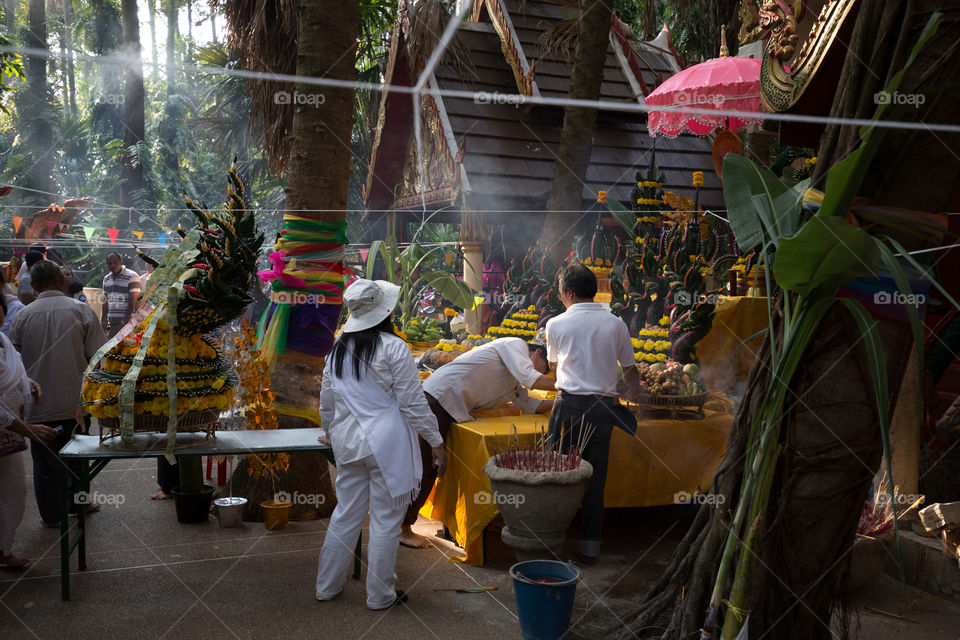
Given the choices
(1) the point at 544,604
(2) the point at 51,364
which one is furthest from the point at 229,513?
(1) the point at 544,604

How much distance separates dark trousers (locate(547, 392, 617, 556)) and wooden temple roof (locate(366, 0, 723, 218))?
512 centimetres

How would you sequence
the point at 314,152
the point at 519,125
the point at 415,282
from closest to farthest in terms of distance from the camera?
the point at 314,152
the point at 415,282
the point at 519,125

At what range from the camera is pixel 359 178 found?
2489cm

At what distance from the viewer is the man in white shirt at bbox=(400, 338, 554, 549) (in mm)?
5125

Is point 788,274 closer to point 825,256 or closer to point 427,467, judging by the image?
point 825,256

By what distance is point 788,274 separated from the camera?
8.36 ft

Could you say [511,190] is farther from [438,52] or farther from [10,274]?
[10,274]

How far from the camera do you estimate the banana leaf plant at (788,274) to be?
2379mm

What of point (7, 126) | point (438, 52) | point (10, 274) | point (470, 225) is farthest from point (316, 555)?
point (7, 126)

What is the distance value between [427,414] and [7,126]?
3812cm

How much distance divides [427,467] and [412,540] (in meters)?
0.49

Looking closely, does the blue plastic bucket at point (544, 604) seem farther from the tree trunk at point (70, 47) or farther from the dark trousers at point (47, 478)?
the tree trunk at point (70, 47)

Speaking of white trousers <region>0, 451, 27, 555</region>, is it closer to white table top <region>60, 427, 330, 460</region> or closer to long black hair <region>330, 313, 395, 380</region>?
white table top <region>60, 427, 330, 460</region>

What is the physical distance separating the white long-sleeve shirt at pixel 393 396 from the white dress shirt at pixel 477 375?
0.94 meters
